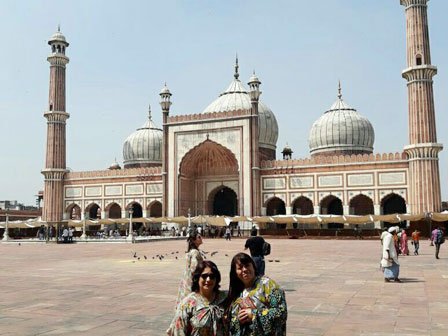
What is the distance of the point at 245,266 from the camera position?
284 centimetres

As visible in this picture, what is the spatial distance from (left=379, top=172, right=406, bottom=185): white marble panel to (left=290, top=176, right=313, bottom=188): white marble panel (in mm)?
4387

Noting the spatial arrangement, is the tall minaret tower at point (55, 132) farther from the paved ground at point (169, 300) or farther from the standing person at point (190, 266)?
the standing person at point (190, 266)

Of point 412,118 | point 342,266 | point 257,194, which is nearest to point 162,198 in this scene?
point 257,194

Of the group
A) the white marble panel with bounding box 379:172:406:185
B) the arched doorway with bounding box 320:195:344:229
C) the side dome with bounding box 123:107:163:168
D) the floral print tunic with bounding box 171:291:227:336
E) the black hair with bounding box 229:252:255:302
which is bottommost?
the floral print tunic with bounding box 171:291:227:336

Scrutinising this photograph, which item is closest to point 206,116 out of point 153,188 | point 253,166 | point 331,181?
point 253,166

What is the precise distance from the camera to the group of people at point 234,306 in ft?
8.85

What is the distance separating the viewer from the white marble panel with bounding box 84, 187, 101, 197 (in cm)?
3856

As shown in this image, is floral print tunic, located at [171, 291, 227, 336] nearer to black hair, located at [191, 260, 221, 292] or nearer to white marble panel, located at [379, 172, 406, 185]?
black hair, located at [191, 260, 221, 292]

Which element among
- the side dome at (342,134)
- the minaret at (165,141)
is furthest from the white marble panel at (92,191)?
the side dome at (342,134)

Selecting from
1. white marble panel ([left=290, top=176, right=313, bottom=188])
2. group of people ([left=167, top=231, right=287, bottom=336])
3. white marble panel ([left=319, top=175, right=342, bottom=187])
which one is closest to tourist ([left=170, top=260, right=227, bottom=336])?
group of people ([left=167, top=231, right=287, bottom=336])

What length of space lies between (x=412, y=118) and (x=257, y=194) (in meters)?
10.7

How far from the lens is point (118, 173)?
38.1 m

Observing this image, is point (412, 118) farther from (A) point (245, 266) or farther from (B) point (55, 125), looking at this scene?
(A) point (245, 266)

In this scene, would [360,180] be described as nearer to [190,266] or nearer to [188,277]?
[190,266]
